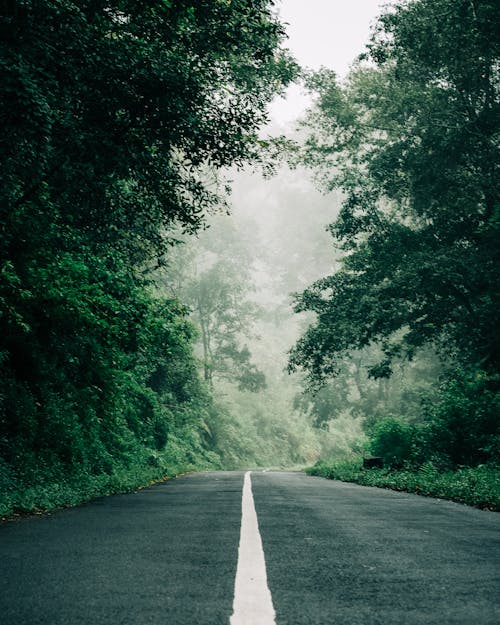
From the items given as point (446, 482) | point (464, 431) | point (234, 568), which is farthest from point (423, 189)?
point (234, 568)

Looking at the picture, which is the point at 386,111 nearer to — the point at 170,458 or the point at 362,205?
the point at 362,205

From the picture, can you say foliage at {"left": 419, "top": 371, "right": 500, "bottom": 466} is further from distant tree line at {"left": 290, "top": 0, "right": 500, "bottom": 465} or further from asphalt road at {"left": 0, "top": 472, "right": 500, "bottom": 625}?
asphalt road at {"left": 0, "top": 472, "right": 500, "bottom": 625}

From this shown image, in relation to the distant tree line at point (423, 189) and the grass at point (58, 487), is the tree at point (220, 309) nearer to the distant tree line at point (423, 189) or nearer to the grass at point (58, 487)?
the distant tree line at point (423, 189)

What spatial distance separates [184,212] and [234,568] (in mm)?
8792

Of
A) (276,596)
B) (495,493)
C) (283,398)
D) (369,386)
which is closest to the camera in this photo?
(276,596)

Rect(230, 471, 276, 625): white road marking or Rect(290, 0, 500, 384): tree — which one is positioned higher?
Rect(290, 0, 500, 384): tree

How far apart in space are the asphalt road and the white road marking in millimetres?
55

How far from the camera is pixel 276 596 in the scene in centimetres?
335

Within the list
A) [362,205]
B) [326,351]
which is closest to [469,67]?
[362,205]

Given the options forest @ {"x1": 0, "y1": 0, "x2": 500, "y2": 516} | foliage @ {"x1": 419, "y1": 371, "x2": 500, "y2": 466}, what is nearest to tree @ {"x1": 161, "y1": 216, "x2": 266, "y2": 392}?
forest @ {"x1": 0, "y1": 0, "x2": 500, "y2": 516}

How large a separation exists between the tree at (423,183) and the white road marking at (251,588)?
15.1 meters

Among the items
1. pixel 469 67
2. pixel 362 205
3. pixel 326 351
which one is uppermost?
pixel 469 67

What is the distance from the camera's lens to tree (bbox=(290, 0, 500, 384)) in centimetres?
2019

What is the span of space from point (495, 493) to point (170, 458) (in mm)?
19742
